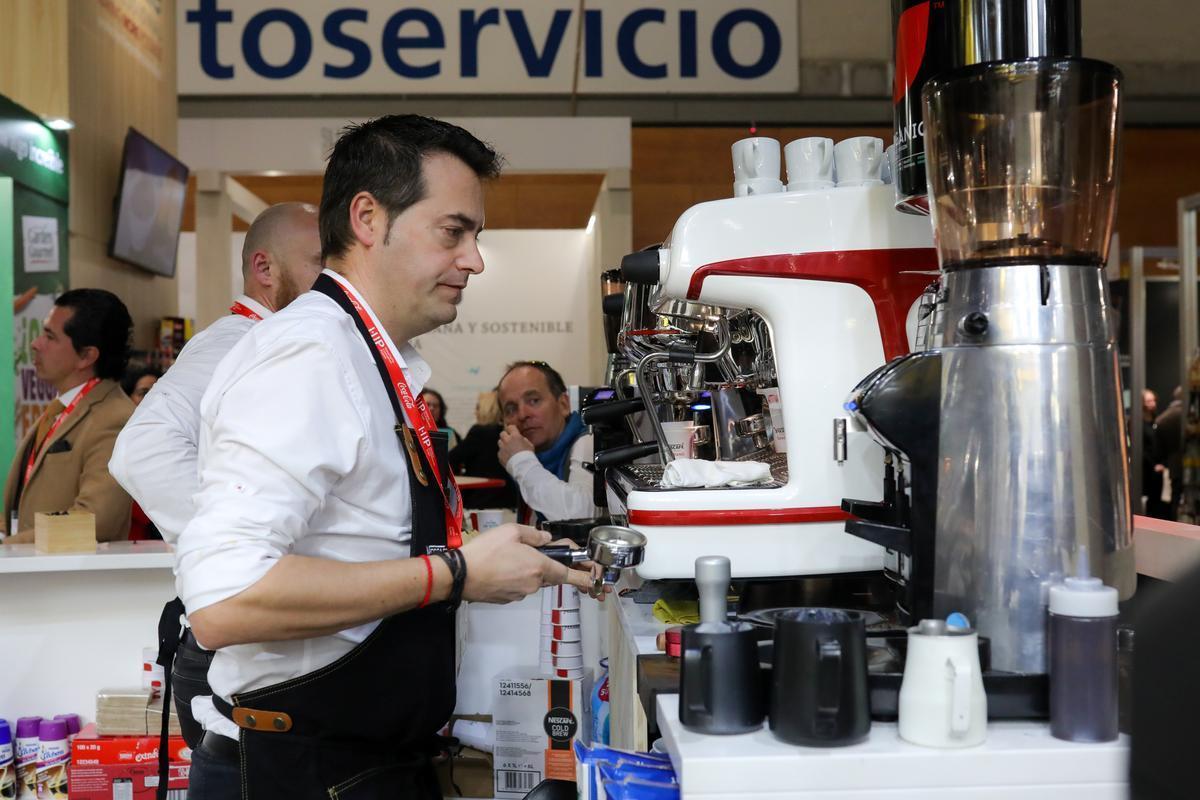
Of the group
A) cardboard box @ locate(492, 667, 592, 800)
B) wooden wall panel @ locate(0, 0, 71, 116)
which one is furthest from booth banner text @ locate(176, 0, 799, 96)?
cardboard box @ locate(492, 667, 592, 800)

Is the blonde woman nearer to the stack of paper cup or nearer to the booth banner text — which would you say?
the stack of paper cup

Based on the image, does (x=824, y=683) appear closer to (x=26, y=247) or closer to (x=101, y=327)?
(x=101, y=327)

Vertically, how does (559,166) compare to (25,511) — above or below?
above

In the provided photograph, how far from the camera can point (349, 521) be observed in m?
1.44

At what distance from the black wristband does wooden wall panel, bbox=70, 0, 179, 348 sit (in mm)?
4546

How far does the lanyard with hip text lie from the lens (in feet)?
4.89

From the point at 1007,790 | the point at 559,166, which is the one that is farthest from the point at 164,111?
the point at 1007,790

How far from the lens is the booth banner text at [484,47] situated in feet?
24.8

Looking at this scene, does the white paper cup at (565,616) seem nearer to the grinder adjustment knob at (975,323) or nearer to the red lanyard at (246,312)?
the red lanyard at (246,312)

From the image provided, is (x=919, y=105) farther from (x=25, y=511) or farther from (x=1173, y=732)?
(x=25, y=511)

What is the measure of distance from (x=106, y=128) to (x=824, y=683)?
5621mm

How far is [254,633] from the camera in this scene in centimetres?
127

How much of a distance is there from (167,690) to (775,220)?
1423mm

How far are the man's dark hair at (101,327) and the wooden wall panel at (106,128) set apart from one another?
1580 mm
